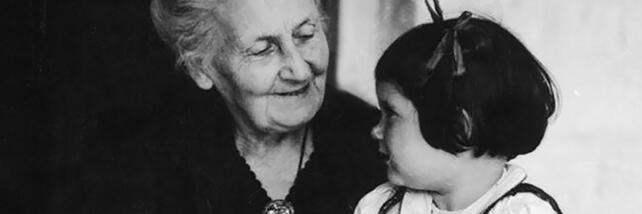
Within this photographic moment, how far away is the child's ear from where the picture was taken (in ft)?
6.42

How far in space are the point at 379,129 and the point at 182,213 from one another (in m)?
0.44

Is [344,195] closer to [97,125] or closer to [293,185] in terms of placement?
[293,185]

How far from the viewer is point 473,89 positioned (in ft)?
6.36

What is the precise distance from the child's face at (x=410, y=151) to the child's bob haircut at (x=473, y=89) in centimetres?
2

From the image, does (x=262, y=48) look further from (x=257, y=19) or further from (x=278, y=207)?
(x=278, y=207)

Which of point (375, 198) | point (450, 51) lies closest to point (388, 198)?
point (375, 198)

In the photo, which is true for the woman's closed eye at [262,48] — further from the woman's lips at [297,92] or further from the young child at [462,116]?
the young child at [462,116]

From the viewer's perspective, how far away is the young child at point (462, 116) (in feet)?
6.37

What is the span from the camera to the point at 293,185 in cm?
221

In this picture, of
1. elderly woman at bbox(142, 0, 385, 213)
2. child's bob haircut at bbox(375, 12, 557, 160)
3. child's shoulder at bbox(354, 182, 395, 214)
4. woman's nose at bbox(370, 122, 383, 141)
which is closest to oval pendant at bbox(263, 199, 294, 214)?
elderly woman at bbox(142, 0, 385, 213)

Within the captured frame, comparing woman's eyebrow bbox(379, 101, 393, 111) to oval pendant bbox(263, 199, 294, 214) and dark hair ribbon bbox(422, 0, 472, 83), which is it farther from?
oval pendant bbox(263, 199, 294, 214)

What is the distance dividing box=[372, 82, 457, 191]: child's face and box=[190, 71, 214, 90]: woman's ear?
0.37 meters

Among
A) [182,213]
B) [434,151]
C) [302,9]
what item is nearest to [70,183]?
[182,213]

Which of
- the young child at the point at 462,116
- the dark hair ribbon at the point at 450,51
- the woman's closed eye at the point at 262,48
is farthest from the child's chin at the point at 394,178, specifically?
the woman's closed eye at the point at 262,48
